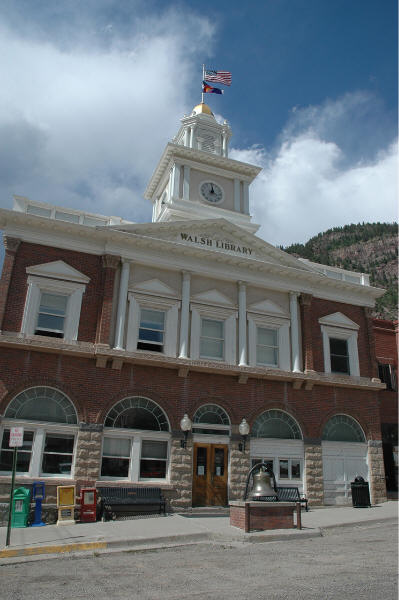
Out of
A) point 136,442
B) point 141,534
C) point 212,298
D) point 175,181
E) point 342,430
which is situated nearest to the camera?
point 141,534

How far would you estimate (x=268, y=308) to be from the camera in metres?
22.4

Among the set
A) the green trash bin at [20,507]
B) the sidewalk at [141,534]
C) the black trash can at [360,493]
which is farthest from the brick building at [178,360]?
the sidewalk at [141,534]

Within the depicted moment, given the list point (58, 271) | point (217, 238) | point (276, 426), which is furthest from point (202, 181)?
point (276, 426)

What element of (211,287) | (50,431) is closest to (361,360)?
(211,287)

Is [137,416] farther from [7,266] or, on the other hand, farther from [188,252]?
[7,266]

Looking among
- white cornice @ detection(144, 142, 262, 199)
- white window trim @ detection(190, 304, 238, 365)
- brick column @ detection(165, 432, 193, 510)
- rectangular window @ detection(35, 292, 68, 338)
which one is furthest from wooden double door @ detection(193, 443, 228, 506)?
white cornice @ detection(144, 142, 262, 199)

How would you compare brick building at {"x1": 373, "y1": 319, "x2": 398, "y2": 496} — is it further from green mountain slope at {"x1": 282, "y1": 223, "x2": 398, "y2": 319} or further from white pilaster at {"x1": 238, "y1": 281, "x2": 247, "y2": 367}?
green mountain slope at {"x1": 282, "y1": 223, "x2": 398, "y2": 319}

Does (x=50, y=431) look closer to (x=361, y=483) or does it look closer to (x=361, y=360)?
(x=361, y=483)

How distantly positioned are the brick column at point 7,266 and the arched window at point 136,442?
5.46m

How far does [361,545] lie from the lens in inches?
470

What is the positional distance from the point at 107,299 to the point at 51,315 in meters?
2.20

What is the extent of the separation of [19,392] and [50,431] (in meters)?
1.76

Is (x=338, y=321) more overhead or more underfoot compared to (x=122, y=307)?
more overhead

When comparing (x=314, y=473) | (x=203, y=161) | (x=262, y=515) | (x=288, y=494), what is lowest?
(x=262, y=515)
